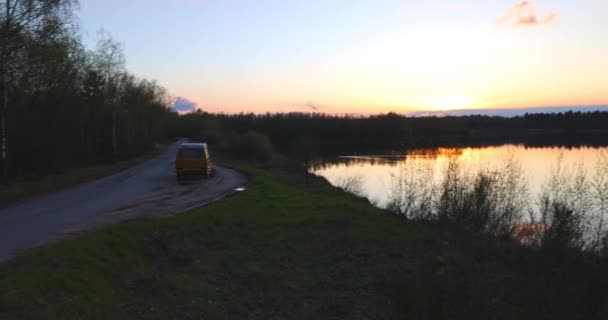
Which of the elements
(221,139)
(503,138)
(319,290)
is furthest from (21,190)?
(503,138)

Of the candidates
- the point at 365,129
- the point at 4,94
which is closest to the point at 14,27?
the point at 4,94

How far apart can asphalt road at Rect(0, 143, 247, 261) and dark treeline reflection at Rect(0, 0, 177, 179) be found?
4.20 m

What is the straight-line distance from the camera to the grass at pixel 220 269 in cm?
746

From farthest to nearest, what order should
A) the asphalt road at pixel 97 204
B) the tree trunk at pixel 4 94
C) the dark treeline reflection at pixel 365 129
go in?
1. the dark treeline reflection at pixel 365 129
2. the tree trunk at pixel 4 94
3. the asphalt road at pixel 97 204

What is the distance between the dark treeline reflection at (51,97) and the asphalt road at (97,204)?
4195 mm

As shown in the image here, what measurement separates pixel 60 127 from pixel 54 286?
79.3ft

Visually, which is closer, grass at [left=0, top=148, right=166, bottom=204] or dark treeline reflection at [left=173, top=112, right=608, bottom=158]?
grass at [left=0, top=148, right=166, bottom=204]

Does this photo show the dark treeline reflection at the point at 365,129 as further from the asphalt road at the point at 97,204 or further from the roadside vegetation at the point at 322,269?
the roadside vegetation at the point at 322,269

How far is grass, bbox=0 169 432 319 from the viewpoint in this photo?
24.5 ft

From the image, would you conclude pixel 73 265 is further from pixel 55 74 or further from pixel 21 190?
pixel 55 74

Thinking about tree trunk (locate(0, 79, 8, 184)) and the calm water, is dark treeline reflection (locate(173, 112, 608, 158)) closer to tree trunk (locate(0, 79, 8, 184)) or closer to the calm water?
the calm water

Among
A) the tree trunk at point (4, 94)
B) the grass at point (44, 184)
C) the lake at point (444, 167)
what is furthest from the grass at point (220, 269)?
the tree trunk at point (4, 94)

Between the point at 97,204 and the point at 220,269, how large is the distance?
8.90 metres

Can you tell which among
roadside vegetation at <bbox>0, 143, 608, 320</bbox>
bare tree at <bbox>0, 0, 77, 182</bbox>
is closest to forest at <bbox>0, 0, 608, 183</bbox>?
bare tree at <bbox>0, 0, 77, 182</bbox>
